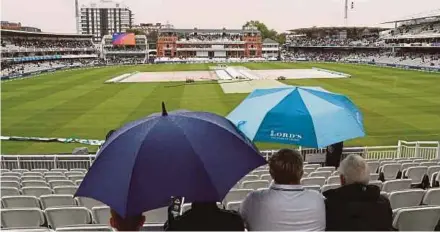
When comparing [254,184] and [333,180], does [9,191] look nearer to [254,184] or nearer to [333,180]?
[254,184]

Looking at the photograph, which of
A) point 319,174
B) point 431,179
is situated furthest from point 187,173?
point 431,179

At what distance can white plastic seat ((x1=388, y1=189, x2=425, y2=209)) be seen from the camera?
5.14 m

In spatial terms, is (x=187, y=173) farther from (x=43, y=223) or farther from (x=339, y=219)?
(x=43, y=223)

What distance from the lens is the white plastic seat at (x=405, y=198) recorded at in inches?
203

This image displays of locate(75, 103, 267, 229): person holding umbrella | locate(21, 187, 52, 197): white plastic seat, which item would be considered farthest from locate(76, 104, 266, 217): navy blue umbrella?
locate(21, 187, 52, 197): white plastic seat

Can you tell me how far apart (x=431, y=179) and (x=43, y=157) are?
9980mm

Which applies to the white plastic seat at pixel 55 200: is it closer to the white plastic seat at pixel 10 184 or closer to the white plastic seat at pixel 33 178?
the white plastic seat at pixel 10 184

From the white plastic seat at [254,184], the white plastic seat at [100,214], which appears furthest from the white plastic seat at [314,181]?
the white plastic seat at [100,214]

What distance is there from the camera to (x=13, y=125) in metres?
25.9

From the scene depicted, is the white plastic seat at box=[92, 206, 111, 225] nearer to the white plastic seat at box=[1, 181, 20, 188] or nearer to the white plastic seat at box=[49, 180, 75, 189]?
the white plastic seat at box=[49, 180, 75, 189]

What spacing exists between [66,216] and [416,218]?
3.68 metres

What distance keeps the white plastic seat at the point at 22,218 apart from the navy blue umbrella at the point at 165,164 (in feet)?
6.99

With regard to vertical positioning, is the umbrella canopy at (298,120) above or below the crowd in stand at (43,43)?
below

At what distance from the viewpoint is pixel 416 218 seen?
172 inches
